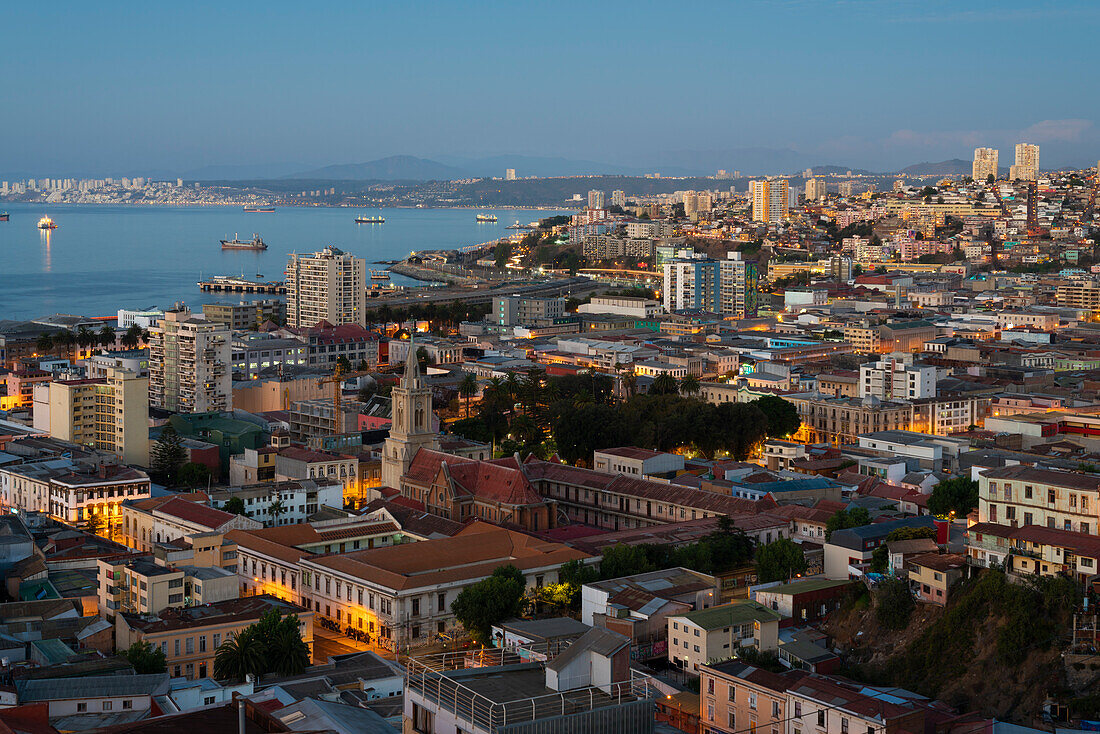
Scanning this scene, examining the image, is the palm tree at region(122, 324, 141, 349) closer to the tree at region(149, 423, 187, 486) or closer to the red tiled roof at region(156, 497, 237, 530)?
the tree at region(149, 423, 187, 486)

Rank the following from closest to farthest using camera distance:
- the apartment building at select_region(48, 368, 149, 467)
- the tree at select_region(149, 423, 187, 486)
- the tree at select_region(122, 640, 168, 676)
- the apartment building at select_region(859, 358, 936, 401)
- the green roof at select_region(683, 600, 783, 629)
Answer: the tree at select_region(122, 640, 168, 676) → the green roof at select_region(683, 600, 783, 629) → the tree at select_region(149, 423, 187, 486) → the apartment building at select_region(48, 368, 149, 467) → the apartment building at select_region(859, 358, 936, 401)

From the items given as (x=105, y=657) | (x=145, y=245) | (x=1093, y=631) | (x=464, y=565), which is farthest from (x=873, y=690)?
(x=145, y=245)

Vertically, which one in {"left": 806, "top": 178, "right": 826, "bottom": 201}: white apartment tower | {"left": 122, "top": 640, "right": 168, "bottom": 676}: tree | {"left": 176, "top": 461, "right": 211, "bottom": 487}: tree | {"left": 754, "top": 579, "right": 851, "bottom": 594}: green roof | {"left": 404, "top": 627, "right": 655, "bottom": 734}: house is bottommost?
{"left": 176, "top": 461, "right": 211, "bottom": 487}: tree

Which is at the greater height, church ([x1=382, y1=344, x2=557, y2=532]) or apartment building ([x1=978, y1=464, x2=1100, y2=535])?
apartment building ([x1=978, y1=464, x2=1100, y2=535])

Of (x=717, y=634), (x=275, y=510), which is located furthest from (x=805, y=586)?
(x=275, y=510)

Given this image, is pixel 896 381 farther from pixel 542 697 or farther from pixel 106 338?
pixel 542 697

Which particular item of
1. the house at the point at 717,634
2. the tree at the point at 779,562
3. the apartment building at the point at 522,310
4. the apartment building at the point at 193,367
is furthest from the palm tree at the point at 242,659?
the apartment building at the point at 522,310

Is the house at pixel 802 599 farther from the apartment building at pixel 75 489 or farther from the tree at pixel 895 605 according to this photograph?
the apartment building at pixel 75 489

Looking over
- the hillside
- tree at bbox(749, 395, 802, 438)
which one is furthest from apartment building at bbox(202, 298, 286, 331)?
the hillside
